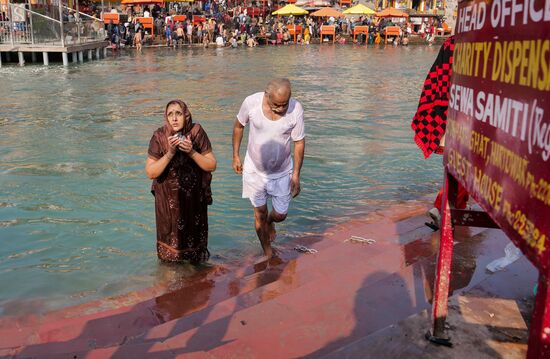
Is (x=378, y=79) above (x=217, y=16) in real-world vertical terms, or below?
below

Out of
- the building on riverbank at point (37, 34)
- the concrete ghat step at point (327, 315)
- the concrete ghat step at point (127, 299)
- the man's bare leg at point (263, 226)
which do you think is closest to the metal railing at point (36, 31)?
the building on riverbank at point (37, 34)

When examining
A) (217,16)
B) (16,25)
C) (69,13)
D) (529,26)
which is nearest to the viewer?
(529,26)

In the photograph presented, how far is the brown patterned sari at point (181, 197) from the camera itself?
209 inches

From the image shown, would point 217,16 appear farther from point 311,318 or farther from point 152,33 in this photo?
point 311,318

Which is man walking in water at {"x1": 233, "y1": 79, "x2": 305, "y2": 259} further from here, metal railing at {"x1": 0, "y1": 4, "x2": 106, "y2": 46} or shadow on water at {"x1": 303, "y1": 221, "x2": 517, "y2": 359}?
metal railing at {"x1": 0, "y1": 4, "x2": 106, "y2": 46}

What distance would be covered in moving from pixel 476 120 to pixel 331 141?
32.3 feet

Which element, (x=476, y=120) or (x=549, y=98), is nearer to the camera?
(x=549, y=98)

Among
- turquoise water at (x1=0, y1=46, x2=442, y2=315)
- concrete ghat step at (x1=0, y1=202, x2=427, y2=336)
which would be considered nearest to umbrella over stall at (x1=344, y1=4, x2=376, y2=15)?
turquoise water at (x1=0, y1=46, x2=442, y2=315)

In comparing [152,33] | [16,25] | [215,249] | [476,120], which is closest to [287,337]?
[476,120]

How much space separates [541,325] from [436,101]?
331 cm

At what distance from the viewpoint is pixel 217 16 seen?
48438 millimetres

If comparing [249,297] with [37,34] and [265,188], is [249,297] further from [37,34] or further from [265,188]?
[37,34]

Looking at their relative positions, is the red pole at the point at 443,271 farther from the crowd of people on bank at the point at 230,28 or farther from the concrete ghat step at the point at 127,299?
the crowd of people on bank at the point at 230,28

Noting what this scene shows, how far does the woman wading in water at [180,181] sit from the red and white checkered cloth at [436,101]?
1895 mm
